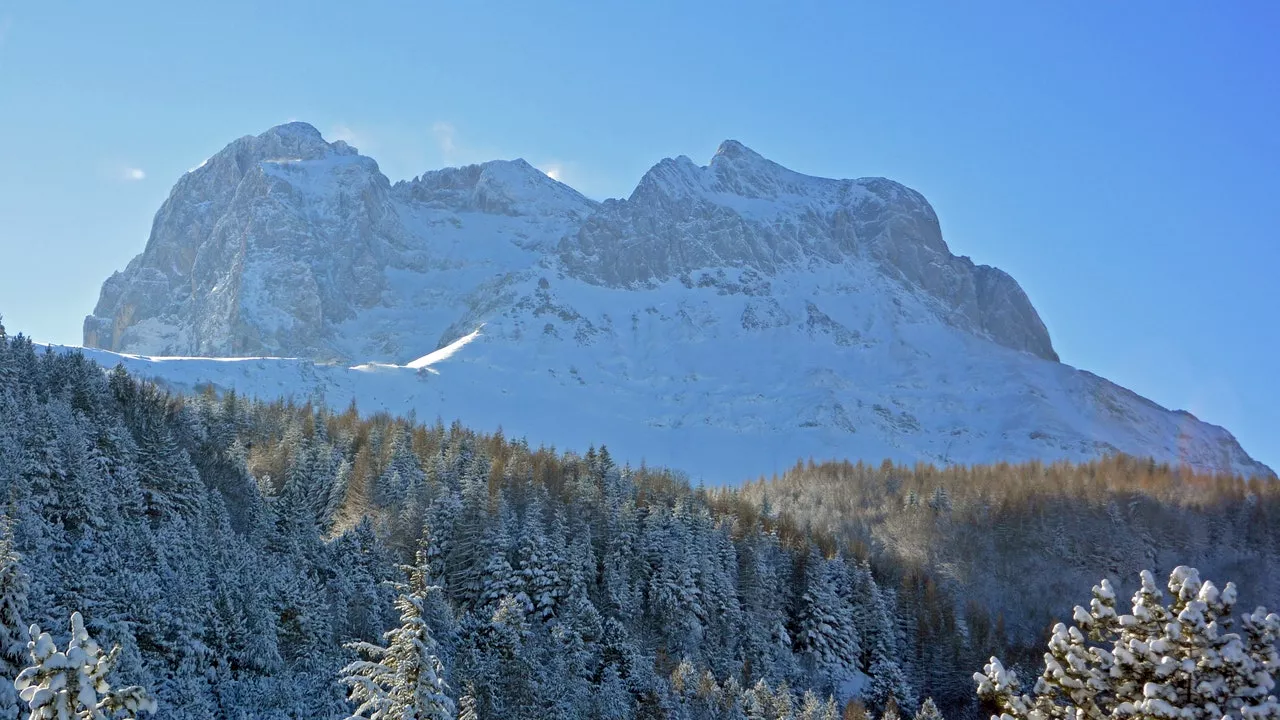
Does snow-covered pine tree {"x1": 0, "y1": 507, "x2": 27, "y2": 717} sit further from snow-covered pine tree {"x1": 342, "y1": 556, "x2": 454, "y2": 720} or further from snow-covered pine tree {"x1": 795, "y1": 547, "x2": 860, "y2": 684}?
snow-covered pine tree {"x1": 795, "y1": 547, "x2": 860, "y2": 684}

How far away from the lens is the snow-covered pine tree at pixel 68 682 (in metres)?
8.40

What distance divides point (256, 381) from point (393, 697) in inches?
7744

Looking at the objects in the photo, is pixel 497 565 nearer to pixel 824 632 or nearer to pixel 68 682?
pixel 824 632

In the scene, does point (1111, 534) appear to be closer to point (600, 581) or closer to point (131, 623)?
point (600, 581)

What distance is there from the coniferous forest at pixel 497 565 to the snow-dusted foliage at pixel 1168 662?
908 cm

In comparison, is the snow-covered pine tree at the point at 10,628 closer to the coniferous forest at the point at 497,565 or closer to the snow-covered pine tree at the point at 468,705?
the coniferous forest at the point at 497,565

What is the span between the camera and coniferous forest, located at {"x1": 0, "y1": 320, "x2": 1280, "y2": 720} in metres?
36.0

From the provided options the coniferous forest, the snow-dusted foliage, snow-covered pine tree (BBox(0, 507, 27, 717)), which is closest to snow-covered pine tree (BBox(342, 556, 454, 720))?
the coniferous forest

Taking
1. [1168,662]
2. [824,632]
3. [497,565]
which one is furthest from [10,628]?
[824,632]

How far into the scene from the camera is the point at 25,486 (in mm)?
39281

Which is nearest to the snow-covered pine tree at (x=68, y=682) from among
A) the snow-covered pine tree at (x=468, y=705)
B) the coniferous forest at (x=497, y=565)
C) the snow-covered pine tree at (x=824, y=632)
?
the coniferous forest at (x=497, y=565)

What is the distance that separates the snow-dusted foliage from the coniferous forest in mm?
9078

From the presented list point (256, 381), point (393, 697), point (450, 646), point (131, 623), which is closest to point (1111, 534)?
point (450, 646)

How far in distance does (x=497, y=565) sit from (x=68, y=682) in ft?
184
